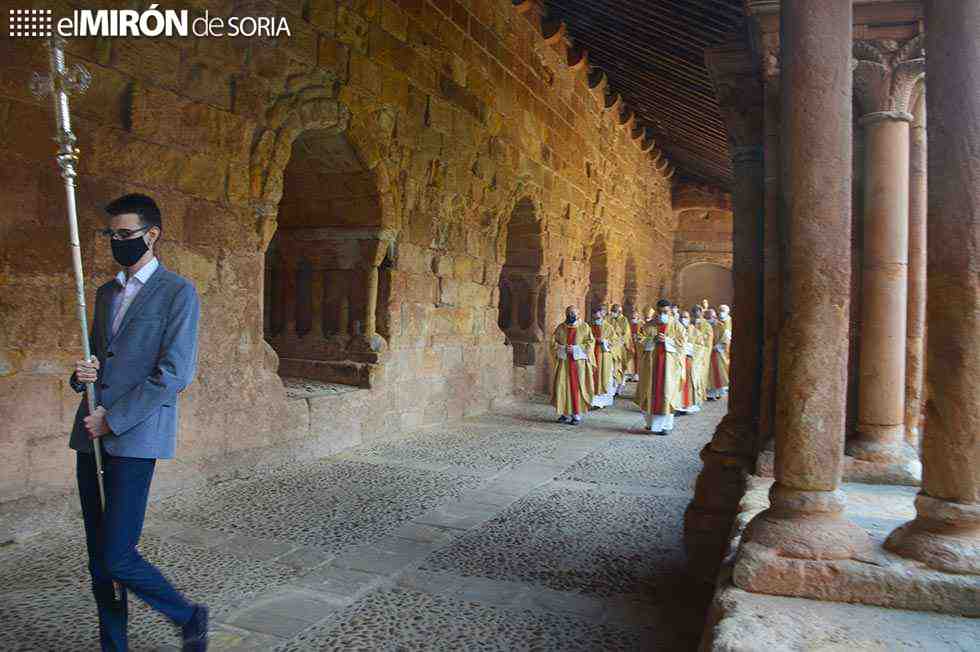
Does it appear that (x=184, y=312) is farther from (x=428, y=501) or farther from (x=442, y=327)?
(x=442, y=327)

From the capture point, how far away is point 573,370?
29.5 feet

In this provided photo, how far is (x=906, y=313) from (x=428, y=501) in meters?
3.02

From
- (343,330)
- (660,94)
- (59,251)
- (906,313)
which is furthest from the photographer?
(660,94)

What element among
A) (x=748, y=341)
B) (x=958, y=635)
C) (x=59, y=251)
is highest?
(x=59, y=251)

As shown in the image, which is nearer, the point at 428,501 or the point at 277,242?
the point at 428,501

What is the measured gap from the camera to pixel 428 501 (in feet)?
16.1

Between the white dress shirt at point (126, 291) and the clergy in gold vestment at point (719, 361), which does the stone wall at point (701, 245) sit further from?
the white dress shirt at point (126, 291)

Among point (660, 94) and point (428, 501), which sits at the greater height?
point (660, 94)

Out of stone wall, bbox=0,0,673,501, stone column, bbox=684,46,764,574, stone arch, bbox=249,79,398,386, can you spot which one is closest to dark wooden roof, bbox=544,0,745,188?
stone wall, bbox=0,0,673,501

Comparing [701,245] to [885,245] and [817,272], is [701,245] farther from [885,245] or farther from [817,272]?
[817,272]

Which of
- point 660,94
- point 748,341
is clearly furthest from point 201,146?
Answer: point 660,94

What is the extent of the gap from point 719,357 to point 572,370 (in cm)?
524

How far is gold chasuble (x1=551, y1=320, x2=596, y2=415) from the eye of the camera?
8.91 metres
